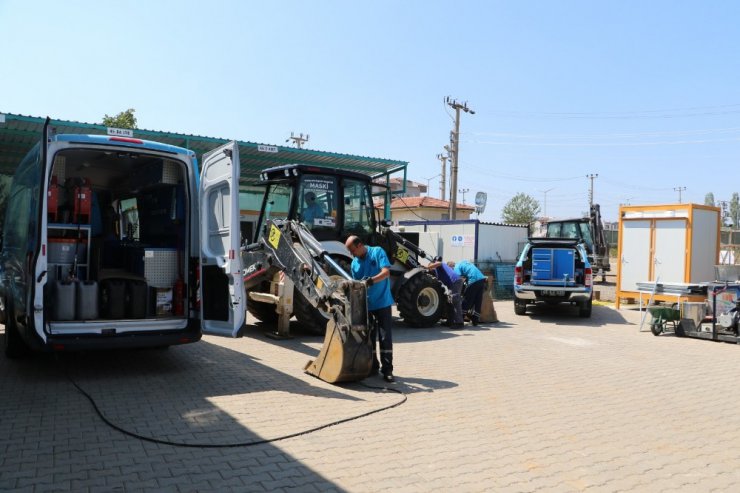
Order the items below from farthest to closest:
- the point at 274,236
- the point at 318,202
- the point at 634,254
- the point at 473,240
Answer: the point at 473,240 → the point at 634,254 → the point at 318,202 → the point at 274,236

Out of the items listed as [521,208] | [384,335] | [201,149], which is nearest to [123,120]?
[201,149]

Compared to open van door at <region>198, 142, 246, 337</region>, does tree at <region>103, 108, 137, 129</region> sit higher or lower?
higher

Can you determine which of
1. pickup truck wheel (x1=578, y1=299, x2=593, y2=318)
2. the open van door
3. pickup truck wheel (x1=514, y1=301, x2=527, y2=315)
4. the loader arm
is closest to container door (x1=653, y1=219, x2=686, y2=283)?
pickup truck wheel (x1=578, y1=299, x2=593, y2=318)

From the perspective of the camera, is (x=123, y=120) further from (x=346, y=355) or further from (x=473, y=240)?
(x=346, y=355)

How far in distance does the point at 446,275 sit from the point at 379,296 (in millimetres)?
5134

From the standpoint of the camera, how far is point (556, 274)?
43.9ft

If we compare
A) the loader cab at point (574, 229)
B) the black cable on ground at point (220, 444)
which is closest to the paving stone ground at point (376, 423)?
the black cable on ground at point (220, 444)

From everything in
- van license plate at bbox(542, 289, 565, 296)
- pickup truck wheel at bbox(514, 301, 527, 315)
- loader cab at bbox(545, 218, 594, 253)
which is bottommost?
pickup truck wheel at bbox(514, 301, 527, 315)

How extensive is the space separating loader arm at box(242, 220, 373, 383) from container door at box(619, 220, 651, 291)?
9.41m

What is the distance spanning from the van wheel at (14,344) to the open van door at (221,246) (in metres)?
2.38

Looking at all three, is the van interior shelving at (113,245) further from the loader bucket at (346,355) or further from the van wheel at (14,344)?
the loader bucket at (346,355)

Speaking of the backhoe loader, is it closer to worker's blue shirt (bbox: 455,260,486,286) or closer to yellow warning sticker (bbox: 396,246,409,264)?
yellow warning sticker (bbox: 396,246,409,264)

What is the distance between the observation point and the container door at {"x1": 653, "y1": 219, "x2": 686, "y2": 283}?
536 inches

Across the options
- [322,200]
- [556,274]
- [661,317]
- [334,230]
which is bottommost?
[661,317]
